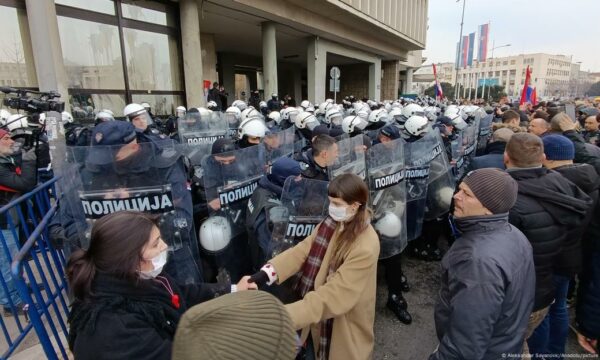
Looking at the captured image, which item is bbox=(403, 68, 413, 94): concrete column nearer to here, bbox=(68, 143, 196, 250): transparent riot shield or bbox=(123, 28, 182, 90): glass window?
bbox=(123, 28, 182, 90): glass window

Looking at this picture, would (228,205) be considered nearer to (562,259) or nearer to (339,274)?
(339,274)

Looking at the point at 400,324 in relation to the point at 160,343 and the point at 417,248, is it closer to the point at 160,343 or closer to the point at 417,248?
the point at 417,248

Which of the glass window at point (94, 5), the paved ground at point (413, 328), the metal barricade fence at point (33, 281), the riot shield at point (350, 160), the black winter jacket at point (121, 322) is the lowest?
the paved ground at point (413, 328)

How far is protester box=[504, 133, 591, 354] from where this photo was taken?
2.20 metres

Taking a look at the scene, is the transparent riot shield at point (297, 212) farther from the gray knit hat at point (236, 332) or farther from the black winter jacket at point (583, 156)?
the black winter jacket at point (583, 156)

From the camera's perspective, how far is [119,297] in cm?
134

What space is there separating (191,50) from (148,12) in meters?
Answer: 1.78

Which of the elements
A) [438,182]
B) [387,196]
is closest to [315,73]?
[438,182]

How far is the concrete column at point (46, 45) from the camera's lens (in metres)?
8.01

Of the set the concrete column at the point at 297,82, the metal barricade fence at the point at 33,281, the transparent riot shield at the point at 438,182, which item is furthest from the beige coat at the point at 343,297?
the concrete column at the point at 297,82

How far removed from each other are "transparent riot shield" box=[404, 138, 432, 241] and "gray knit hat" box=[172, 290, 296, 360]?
318cm

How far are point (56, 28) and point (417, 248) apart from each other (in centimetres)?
985

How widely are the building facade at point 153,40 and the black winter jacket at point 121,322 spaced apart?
360 inches

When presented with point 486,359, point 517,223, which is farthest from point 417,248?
point 486,359
